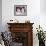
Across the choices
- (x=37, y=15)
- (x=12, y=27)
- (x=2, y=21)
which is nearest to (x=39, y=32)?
(x=37, y=15)

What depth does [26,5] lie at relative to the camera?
556 cm

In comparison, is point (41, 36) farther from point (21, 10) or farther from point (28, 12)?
point (21, 10)

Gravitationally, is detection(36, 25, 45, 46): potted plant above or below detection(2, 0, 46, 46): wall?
below

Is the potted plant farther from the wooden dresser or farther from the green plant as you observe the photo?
the wooden dresser

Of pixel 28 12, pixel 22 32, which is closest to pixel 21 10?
pixel 28 12

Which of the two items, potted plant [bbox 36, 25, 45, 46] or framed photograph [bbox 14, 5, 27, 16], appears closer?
potted plant [bbox 36, 25, 45, 46]

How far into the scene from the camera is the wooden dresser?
534cm

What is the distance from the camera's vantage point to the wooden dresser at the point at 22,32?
5344 millimetres

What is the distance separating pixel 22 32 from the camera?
5414 mm

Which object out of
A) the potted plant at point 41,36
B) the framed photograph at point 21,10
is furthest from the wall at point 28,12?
the potted plant at point 41,36

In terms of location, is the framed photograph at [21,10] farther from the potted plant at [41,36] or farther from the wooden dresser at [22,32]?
the potted plant at [41,36]

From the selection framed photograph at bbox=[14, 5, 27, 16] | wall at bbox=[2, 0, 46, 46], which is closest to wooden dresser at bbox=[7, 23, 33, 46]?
wall at bbox=[2, 0, 46, 46]

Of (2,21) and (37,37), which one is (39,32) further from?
(2,21)

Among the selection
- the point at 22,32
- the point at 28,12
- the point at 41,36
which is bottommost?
the point at 41,36
